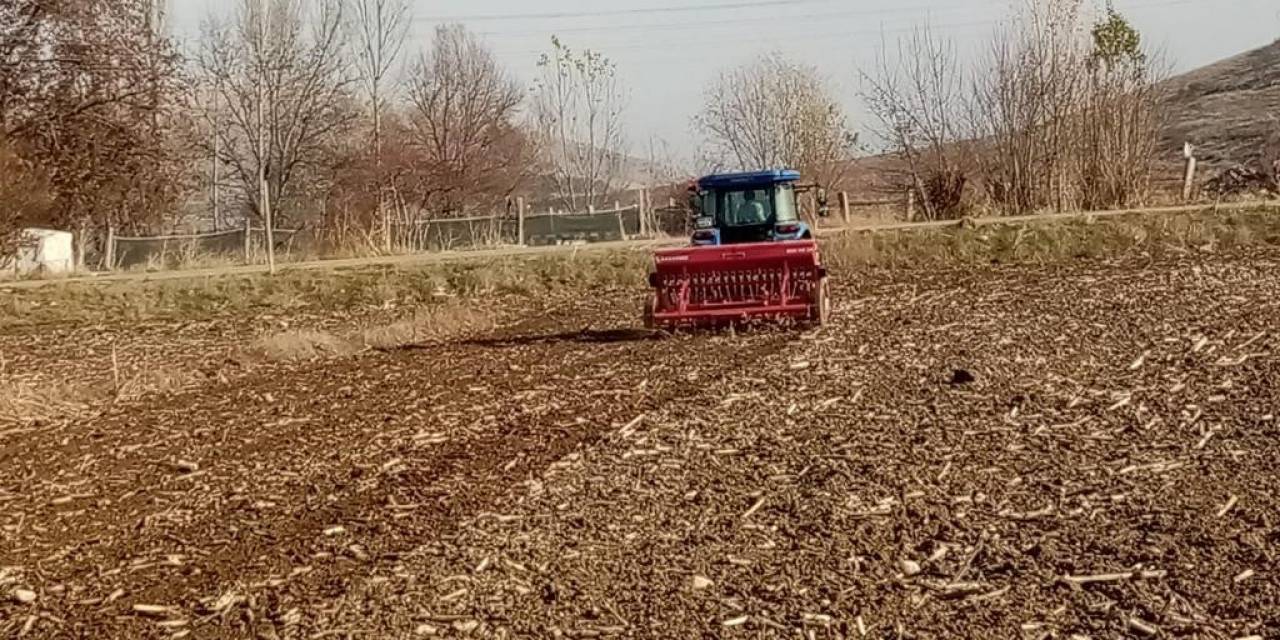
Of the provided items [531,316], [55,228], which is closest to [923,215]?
[531,316]

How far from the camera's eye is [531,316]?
16.9 meters

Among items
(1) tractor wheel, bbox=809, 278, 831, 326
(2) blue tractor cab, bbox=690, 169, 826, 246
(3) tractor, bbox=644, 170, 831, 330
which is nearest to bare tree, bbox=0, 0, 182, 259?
(2) blue tractor cab, bbox=690, 169, 826, 246

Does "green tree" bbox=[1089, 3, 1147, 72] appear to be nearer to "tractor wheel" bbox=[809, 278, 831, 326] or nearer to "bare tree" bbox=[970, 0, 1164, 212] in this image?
"bare tree" bbox=[970, 0, 1164, 212]

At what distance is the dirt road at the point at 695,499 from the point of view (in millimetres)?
4793

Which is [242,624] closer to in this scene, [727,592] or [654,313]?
[727,592]

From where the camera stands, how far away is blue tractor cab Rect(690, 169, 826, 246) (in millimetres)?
15695

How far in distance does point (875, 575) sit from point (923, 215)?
84.9 feet

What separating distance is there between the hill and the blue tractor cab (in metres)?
31.5

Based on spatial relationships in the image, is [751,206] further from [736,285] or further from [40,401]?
[40,401]

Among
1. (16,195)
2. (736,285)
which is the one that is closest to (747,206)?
(736,285)

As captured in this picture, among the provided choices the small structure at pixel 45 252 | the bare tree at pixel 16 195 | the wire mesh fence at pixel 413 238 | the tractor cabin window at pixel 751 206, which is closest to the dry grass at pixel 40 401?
the tractor cabin window at pixel 751 206

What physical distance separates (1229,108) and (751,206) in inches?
2243

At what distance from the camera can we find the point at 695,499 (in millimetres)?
6199

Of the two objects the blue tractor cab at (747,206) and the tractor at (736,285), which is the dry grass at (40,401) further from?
the blue tractor cab at (747,206)
